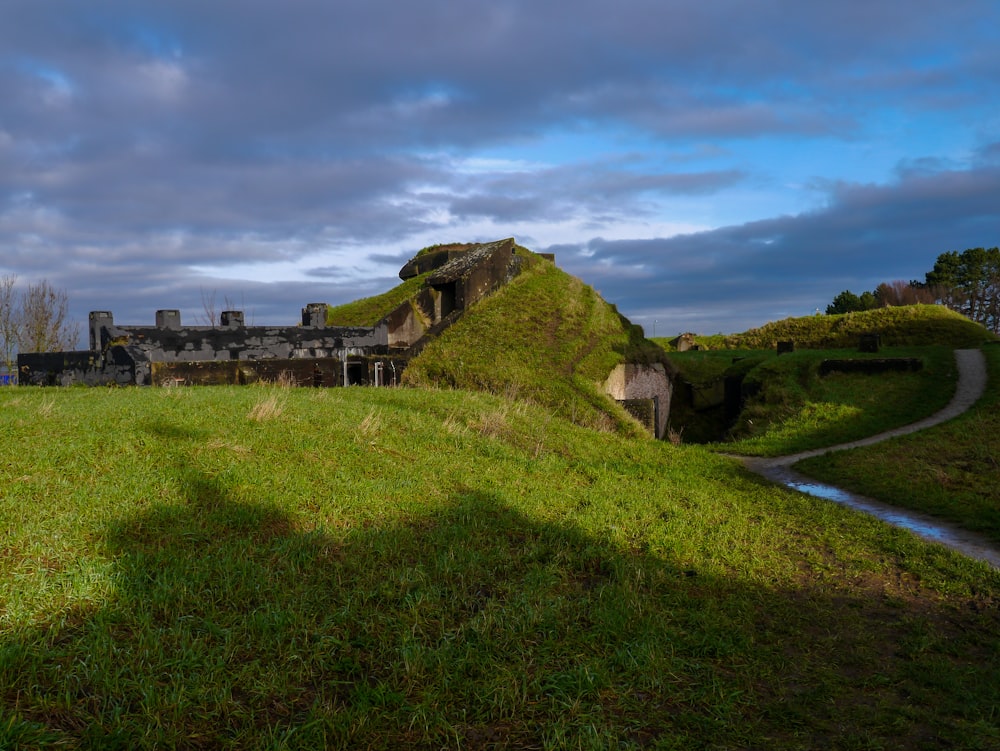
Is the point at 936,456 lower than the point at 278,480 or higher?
lower

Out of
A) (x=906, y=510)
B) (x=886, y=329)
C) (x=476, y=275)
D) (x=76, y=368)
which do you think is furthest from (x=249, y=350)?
(x=886, y=329)

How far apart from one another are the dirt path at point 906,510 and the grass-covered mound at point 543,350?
13.2 feet

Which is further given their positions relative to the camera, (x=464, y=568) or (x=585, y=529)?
(x=585, y=529)

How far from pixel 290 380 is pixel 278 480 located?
12.0 metres

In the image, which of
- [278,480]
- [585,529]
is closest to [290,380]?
[278,480]

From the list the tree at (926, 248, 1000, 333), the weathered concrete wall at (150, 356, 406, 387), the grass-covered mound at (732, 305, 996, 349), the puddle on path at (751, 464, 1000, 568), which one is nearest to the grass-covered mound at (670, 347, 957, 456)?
the puddle on path at (751, 464, 1000, 568)

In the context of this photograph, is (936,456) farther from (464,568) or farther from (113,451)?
(113,451)

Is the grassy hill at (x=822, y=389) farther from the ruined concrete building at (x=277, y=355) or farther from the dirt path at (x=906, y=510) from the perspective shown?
the ruined concrete building at (x=277, y=355)

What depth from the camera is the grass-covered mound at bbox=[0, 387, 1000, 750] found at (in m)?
3.80

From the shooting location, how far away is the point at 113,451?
7266 mm

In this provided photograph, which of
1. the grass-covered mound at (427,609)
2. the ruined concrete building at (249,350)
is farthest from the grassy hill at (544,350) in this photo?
the grass-covered mound at (427,609)

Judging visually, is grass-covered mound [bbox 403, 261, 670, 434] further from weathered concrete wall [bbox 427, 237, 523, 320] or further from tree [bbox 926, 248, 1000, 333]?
tree [bbox 926, 248, 1000, 333]

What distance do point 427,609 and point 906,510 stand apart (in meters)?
8.52

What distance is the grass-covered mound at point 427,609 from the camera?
3805mm
